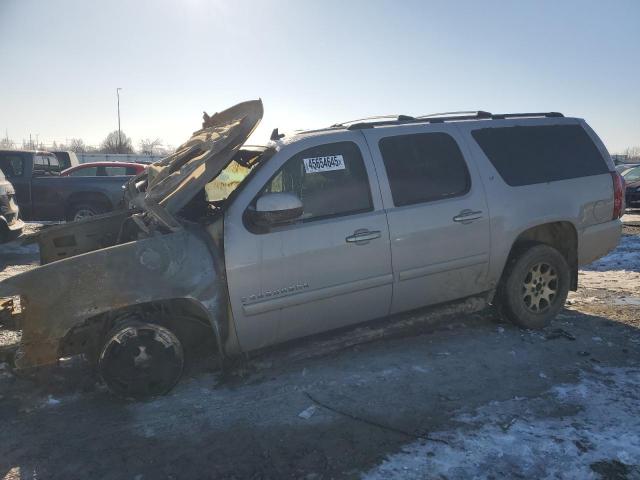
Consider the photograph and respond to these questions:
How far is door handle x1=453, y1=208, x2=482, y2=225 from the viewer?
405cm

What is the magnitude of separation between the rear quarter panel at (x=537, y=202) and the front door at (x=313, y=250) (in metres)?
1.13

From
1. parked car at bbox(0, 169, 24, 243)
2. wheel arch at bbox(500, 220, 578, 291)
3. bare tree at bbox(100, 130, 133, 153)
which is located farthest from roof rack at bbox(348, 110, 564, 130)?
bare tree at bbox(100, 130, 133, 153)

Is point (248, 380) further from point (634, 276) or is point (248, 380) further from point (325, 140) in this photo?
point (634, 276)

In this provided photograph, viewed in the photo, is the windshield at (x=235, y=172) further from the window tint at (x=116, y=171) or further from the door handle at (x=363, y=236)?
the window tint at (x=116, y=171)

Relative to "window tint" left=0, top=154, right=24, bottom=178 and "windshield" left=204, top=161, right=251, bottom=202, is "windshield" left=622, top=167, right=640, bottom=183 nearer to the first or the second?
"windshield" left=204, top=161, right=251, bottom=202

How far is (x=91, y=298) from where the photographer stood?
125 inches

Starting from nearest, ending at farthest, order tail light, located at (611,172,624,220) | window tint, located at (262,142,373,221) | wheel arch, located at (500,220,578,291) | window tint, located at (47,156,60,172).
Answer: window tint, located at (262,142,373,221) < wheel arch, located at (500,220,578,291) < tail light, located at (611,172,624,220) < window tint, located at (47,156,60,172)

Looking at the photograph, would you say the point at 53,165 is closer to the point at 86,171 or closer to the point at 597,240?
the point at 86,171

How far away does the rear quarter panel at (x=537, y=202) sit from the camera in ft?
14.0

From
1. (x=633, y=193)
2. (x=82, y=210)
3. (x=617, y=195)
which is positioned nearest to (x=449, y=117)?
(x=617, y=195)

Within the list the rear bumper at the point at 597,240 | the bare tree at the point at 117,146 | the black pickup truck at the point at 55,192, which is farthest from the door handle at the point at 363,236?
the bare tree at the point at 117,146

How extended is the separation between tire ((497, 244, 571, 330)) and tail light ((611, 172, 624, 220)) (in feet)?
2.65

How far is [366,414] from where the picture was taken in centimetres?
318

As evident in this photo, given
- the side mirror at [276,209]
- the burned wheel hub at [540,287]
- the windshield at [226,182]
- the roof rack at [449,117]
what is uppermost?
the roof rack at [449,117]
